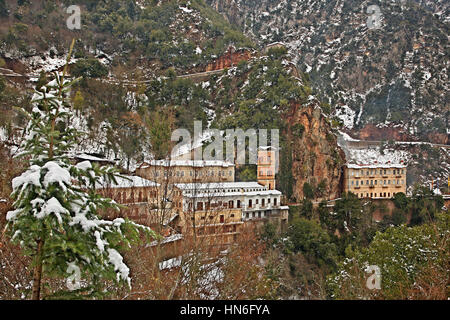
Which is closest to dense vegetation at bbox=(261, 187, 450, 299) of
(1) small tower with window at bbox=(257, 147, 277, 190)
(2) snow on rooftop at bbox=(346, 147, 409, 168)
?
(1) small tower with window at bbox=(257, 147, 277, 190)

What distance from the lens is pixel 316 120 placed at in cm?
3541

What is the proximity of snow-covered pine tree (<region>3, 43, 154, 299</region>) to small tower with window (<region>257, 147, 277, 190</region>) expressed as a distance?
1015 inches

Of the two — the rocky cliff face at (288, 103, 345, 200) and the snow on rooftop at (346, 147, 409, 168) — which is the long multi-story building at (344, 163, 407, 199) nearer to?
the rocky cliff face at (288, 103, 345, 200)

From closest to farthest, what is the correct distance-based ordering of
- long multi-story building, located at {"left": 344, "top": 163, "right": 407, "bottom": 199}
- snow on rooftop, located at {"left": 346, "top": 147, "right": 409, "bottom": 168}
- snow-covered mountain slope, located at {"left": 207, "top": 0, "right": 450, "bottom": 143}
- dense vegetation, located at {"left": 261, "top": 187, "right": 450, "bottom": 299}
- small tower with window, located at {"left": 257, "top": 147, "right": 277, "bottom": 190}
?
dense vegetation, located at {"left": 261, "top": 187, "right": 450, "bottom": 299}
small tower with window, located at {"left": 257, "top": 147, "right": 277, "bottom": 190}
long multi-story building, located at {"left": 344, "top": 163, "right": 407, "bottom": 199}
snow on rooftop, located at {"left": 346, "top": 147, "right": 409, "bottom": 168}
snow-covered mountain slope, located at {"left": 207, "top": 0, "right": 450, "bottom": 143}

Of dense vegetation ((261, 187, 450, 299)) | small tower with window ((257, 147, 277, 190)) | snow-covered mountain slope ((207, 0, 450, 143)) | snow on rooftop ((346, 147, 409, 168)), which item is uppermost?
snow-covered mountain slope ((207, 0, 450, 143))

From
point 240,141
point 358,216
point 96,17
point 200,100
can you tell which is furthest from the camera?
point 96,17

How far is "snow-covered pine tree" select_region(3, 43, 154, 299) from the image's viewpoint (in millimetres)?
3043

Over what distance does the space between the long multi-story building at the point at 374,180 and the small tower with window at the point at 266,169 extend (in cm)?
926

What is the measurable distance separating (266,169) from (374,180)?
12.9 meters

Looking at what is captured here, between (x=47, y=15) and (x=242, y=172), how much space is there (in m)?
35.1

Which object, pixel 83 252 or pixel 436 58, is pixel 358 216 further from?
pixel 436 58

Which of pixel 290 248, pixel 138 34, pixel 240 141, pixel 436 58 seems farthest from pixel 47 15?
pixel 436 58

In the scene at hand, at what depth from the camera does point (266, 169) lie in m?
29.8

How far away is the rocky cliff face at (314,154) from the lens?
34.0 metres
